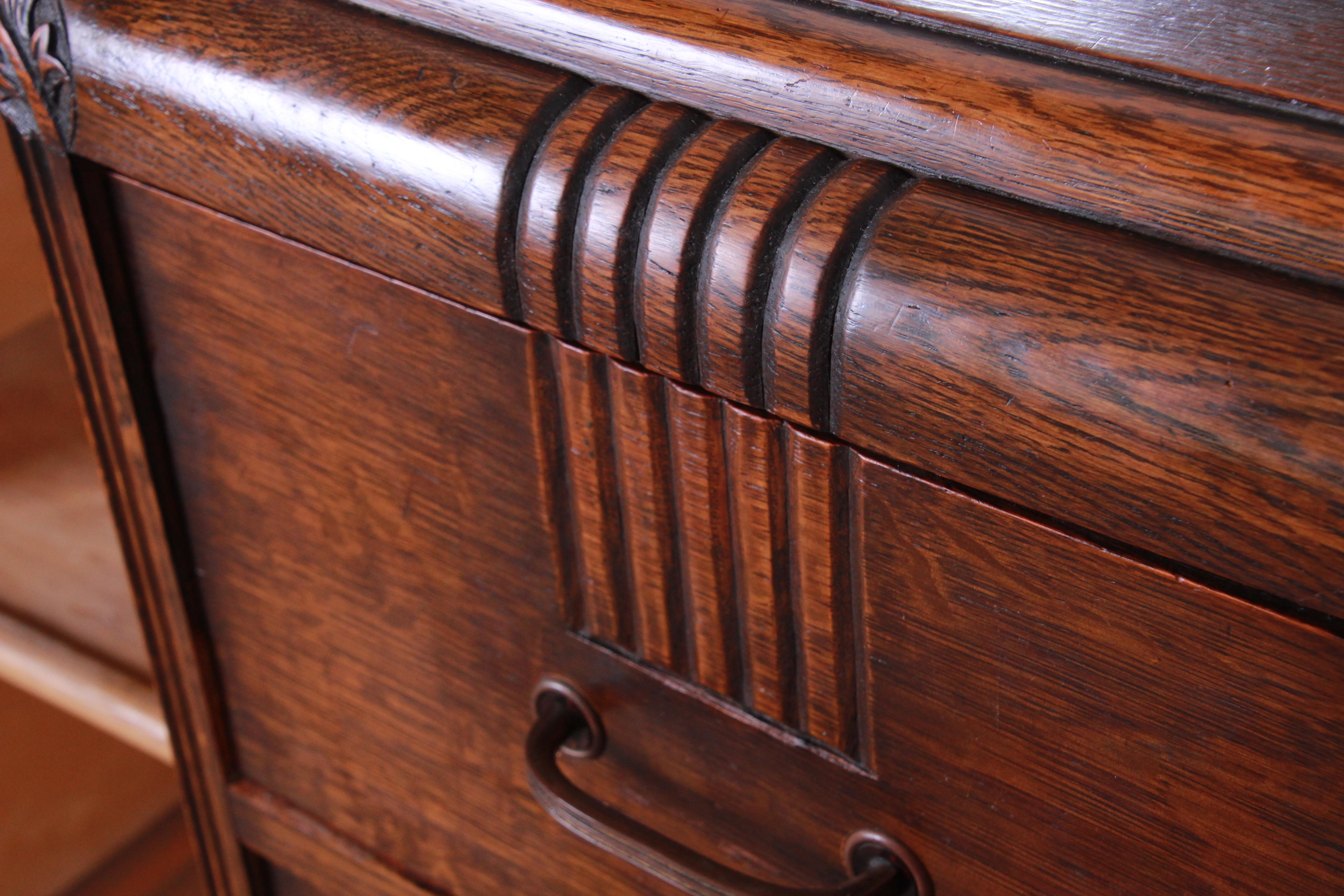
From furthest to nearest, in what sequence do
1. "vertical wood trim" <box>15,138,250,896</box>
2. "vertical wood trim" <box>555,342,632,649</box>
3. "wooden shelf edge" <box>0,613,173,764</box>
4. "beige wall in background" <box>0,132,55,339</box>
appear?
"beige wall in background" <box>0,132,55,339</box> → "wooden shelf edge" <box>0,613,173,764</box> → "vertical wood trim" <box>15,138,250,896</box> → "vertical wood trim" <box>555,342,632,649</box>

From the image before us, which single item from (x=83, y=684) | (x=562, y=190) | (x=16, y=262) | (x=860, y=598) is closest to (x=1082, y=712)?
(x=860, y=598)

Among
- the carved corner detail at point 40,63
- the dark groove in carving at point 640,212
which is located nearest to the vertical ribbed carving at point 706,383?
the dark groove in carving at point 640,212

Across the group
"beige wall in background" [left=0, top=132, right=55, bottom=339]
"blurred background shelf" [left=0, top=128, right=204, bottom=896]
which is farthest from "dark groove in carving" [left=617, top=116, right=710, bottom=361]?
"beige wall in background" [left=0, top=132, right=55, bottom=339]

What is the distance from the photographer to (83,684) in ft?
2.38

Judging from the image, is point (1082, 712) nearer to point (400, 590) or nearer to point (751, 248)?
point (751, 248)

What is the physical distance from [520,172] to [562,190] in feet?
0.05

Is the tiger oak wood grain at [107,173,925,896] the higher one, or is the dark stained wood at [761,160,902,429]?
the dark stained wood at [761,160,902,429]

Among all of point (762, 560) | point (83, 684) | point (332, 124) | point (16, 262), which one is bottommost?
point (83, 684)

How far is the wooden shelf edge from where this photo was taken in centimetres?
70

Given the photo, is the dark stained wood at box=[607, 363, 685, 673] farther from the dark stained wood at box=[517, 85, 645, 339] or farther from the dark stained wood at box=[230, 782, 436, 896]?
the dark stained wood at box=[230, 782, 436, 896]

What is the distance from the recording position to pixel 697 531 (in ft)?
1.12

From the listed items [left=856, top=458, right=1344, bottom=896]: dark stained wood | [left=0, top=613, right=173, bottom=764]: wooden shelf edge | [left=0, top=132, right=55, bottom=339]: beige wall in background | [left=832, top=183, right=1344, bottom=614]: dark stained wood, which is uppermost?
[left=832, top=183, right=1344, bottom=614]: dark stained wood

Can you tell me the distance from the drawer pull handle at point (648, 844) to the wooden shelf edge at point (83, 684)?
33 cm

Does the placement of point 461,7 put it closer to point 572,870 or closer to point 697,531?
point 697,531
